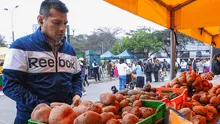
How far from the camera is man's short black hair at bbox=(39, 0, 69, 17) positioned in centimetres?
180

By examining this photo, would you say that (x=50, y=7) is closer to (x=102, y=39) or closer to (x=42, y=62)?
(x=42, y=62)

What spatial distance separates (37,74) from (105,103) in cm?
71

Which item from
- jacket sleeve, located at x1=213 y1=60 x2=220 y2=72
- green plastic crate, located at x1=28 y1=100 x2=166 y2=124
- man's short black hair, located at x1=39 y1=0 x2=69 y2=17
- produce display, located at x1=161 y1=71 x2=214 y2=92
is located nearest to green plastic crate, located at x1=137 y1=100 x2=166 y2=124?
green plastic crate, located at x1=28 y1=100 x2=166 y2=124

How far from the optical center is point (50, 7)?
1.81 metres

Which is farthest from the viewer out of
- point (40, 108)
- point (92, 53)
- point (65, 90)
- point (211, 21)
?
point (92, 53)

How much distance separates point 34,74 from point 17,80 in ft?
0.49

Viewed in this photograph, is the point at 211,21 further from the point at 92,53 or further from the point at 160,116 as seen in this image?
the point at 92,53

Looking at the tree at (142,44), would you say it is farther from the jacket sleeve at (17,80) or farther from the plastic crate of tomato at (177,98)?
the jacket sleeve at (17,80)

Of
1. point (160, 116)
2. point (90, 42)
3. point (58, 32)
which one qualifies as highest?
point (90, 42)

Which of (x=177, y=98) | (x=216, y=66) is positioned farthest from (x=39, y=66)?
(x=216, y=66)

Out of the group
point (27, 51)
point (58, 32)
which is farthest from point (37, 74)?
point (58, 32)

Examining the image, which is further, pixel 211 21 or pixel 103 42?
pixel 103 42

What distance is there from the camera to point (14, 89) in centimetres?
166

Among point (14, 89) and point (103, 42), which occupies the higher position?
point (103, 42)
